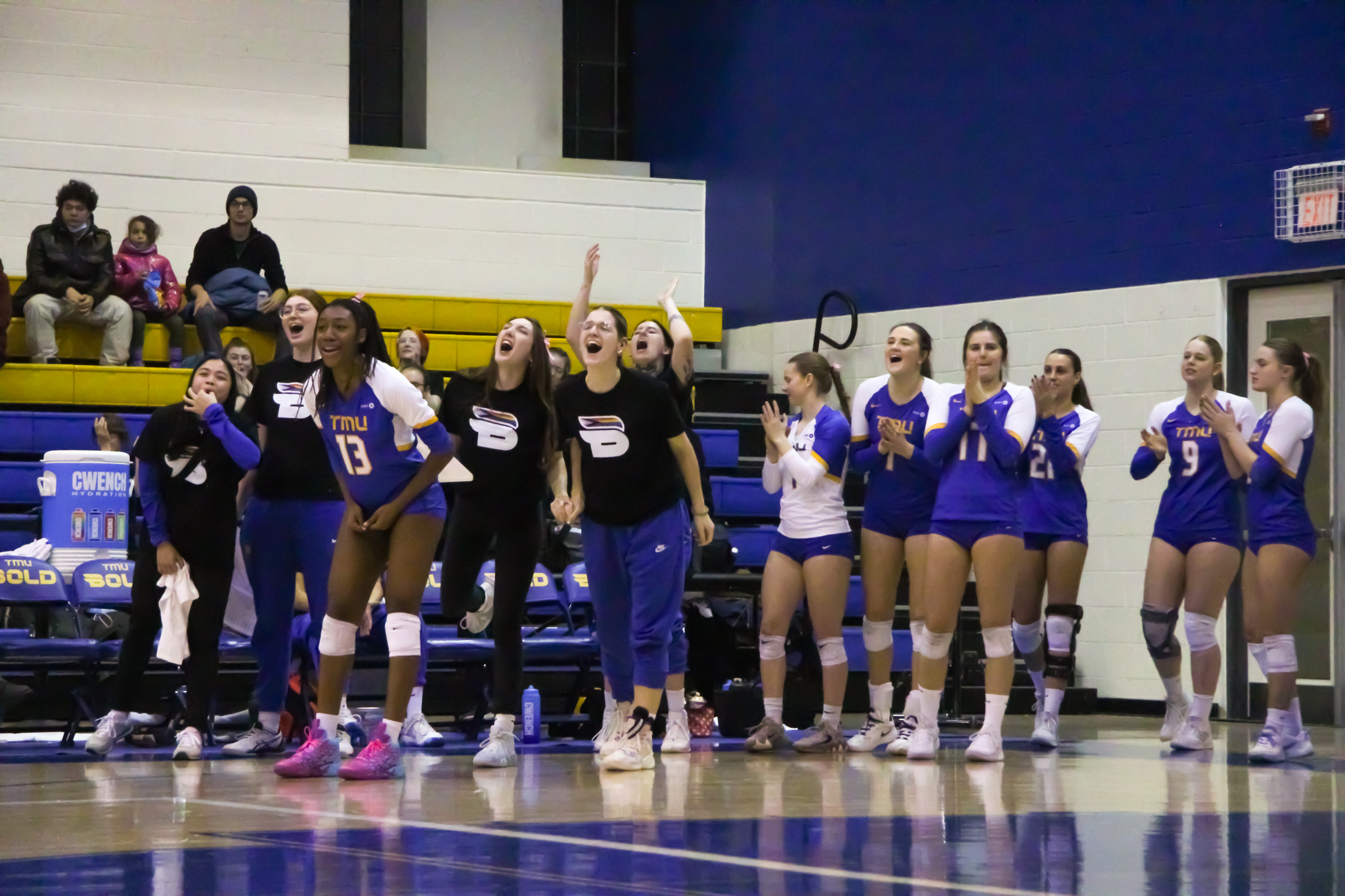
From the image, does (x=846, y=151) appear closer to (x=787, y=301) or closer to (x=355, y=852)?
(x=787, y=301)

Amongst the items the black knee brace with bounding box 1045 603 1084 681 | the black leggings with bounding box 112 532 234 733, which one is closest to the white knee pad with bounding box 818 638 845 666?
the black knee brace with bounding box 1045 603 1084 681

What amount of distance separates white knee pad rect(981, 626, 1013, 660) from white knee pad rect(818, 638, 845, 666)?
2.50 ft

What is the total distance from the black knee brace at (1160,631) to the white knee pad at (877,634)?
127 cm

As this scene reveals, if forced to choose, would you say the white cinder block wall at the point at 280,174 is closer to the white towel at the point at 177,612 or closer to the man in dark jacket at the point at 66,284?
the man in dark jacket at the point at 66,284

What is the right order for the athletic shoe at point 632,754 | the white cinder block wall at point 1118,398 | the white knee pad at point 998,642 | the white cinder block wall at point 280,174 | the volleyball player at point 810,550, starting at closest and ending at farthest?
the athletic shoe at point 632,754 < the white knee pad at point 998,642 < the volleyball player at point 810,550 < the white cinder block wall at point 1118,398 < the white cinder block wall at point 280,174

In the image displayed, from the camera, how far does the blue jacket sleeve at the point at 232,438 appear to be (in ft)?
22.0

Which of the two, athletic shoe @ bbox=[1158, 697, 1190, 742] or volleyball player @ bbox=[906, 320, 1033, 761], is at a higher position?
volleyball player @ bbox=[906, 320, 1033, 761]

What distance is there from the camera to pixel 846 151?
1311 centimetres

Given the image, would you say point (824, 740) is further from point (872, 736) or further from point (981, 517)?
point (981, 517)

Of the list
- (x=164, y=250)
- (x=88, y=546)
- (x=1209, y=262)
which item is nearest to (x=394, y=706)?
(x=88, y=546)

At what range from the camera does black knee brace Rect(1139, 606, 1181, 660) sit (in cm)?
798

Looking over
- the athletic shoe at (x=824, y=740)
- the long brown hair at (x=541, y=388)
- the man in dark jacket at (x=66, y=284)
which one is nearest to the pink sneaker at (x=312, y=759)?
the long brown hair at (x=541, y=388)

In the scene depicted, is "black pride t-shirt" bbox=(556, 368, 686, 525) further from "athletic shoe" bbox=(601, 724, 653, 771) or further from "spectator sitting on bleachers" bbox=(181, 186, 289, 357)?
"spectator sitting on bleachers" bbox=(181, 186, 289, 357)

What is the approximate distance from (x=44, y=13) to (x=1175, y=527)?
379 inches
